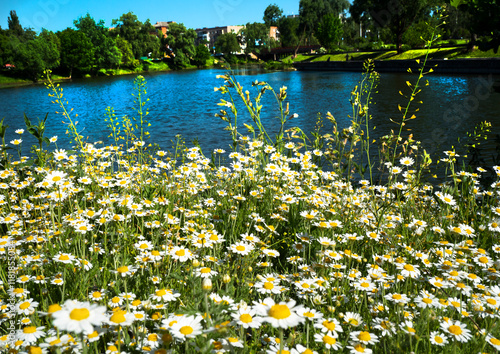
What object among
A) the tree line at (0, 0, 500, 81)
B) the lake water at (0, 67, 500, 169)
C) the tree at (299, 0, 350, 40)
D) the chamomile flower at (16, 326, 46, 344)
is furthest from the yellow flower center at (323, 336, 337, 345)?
the tree at (299, 0, 350, 40)

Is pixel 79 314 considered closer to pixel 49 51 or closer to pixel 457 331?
pixel 457 331

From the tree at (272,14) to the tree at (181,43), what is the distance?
4869 cm

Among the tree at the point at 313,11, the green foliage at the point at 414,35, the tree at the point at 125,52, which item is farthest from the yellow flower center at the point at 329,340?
the tree at the point at 313,11

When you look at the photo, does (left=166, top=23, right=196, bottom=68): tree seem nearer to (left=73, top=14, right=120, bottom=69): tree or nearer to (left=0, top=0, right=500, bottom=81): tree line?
(left=0, top=0, right=500, bottom=81): tree line

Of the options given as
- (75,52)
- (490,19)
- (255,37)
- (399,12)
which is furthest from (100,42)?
(490,19)

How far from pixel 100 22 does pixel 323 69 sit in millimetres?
46299

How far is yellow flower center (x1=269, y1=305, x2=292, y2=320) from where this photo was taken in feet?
4.26

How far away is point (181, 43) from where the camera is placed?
Result: 86.3 metres

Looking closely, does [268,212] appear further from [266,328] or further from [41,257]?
[41,257]

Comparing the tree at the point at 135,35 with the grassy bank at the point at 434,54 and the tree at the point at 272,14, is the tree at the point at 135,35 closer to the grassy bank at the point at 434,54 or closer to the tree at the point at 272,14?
the grassy bank at the point at 434,54

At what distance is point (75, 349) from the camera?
1537mm

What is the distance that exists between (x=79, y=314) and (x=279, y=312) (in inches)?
27.2

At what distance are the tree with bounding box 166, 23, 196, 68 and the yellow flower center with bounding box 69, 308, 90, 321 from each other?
294ft

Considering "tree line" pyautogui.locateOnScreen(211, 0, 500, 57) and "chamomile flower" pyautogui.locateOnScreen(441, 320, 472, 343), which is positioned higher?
"tree line" pyautogui.locateOnScreen(211, 0, 500, 57)
